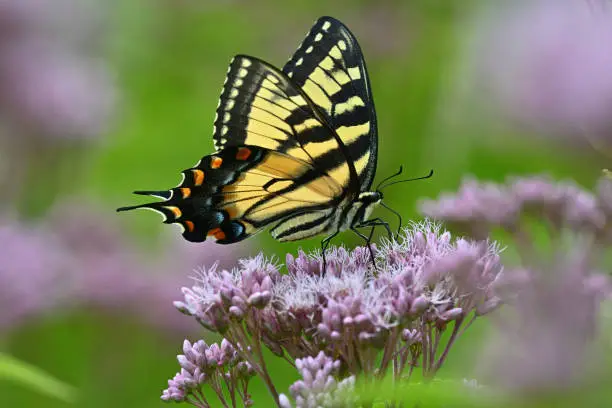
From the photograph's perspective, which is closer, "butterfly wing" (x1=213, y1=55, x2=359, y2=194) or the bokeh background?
"butterfly wing" (x1=213, y1=55, x2=359, y2=194)

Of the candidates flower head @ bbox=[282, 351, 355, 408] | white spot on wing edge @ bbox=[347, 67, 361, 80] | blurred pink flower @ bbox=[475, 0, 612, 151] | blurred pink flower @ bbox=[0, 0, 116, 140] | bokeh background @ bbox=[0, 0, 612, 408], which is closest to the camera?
flower head @ bbox=[282, 351, 355, 408]

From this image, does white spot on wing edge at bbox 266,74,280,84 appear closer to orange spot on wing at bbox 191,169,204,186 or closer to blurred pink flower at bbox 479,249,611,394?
orange spot on wing at bbox 191,169,204,186

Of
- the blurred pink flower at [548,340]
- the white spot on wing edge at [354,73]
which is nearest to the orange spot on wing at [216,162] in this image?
the white spot on wing edge at [354,73]

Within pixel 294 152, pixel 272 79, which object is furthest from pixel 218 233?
pixel 272 79

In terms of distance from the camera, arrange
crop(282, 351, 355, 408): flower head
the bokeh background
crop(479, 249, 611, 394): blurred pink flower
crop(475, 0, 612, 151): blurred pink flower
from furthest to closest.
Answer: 1. the bokeh background
2. crop(475, 0, 612, 151): blurred pink flower
3. crop(282, 351, 355, 408): flower head
4. crop(479, 249, 611, 394): blurred pink flower

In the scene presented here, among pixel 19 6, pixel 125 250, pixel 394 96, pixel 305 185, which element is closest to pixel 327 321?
pixel 305 185

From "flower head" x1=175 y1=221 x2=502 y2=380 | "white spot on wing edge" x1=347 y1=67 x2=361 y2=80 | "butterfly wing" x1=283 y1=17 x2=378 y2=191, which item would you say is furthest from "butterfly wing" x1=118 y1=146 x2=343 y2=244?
"flower head" x1=175 y1=221 x2=502 y2=380

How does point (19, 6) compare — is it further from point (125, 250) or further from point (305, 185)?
point (305, 185)

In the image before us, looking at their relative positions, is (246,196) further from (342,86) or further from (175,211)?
(342,86)

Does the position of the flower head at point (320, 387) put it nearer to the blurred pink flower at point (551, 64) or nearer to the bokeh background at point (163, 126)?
the blurred pink flower at point (551, 64)
